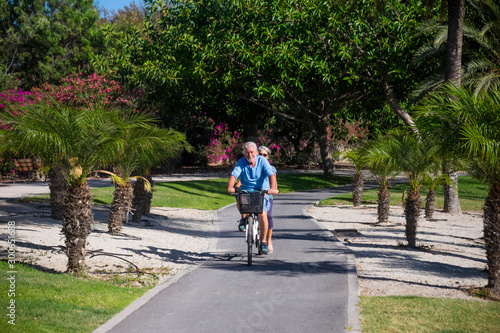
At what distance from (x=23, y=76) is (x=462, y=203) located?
3070 centimetres

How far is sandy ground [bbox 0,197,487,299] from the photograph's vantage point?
8516 mm

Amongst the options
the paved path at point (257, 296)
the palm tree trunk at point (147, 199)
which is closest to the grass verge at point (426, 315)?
the paved path at point (257, 296)

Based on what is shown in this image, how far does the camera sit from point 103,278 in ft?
27.5

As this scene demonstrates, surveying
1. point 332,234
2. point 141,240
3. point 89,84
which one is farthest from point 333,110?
point 141,240

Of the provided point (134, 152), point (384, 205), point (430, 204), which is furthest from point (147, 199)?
point (430, 204)

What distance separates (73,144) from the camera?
8578 millimetres

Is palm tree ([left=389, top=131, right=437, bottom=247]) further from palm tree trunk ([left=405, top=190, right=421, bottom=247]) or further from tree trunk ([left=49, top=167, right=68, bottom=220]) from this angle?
tree trunk ([left=49, top=167, right=68, bottom=220])

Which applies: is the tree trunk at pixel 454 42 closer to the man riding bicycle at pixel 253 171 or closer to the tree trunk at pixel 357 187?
the tree trunk at pixel 357 187

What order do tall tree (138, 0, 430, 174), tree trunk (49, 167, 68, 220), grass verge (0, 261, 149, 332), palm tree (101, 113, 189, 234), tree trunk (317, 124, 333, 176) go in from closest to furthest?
grass verge (0, 261, 149, 332), palm tree (101, 113, 189, 234), tree trunk (49, 167, 68, 220), tall tree (138, 0, 430, 174), tree trunk (317, 124, 333, 176)

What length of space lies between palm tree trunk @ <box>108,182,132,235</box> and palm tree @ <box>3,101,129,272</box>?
3.68m

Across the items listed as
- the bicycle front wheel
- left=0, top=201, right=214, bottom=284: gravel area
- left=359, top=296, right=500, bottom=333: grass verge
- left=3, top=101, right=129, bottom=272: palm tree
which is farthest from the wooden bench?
left=359, top=296, right=500, bottom=333: grass verge

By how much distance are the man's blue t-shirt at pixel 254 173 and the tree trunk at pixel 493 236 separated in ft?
11.1

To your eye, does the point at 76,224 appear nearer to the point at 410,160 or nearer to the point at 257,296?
the point at 257,296

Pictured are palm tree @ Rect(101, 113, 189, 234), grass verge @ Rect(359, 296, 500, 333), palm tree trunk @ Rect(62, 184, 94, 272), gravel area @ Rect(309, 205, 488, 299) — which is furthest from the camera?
palm tree @ Rect(101, 113, 189, 234)
